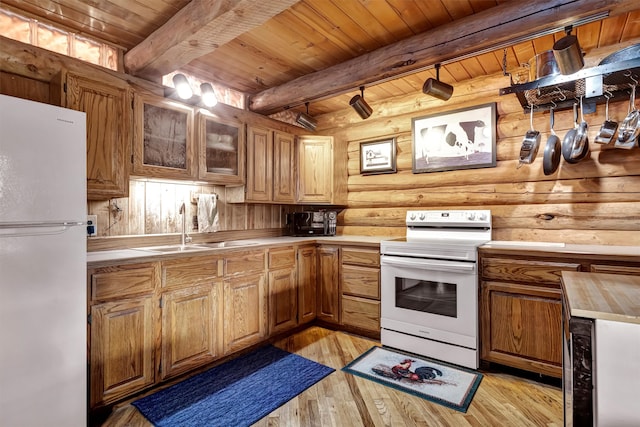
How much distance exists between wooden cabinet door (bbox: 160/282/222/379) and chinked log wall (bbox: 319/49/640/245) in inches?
72.8

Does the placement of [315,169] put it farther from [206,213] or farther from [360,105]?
[206,213]

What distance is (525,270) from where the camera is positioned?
7.57 ft

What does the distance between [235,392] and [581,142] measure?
9.73 feet

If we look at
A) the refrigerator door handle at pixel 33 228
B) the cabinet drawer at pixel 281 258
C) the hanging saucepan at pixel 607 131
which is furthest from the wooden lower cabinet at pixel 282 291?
the hanging saucepan at pixel 607 131

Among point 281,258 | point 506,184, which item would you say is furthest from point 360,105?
point 281,258

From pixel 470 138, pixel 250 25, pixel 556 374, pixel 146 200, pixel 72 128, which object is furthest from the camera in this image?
pixel 470 138

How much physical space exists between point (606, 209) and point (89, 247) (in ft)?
12.4

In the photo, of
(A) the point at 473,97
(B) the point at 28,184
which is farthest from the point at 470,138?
(B) the point at 28,184

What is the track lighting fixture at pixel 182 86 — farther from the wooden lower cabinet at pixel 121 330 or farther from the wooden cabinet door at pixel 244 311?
the wooden cabinet door at pixel 244 311

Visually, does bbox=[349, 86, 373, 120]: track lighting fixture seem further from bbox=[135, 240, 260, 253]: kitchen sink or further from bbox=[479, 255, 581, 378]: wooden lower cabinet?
bbox=[479, 255, 581, 378]: wooden lower cabinet

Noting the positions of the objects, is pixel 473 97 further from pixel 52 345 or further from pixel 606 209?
pixel 52 345

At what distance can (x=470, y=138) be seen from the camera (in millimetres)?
3066

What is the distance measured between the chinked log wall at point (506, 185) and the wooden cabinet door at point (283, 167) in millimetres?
609

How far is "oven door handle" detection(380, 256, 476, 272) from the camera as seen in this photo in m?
2.47
